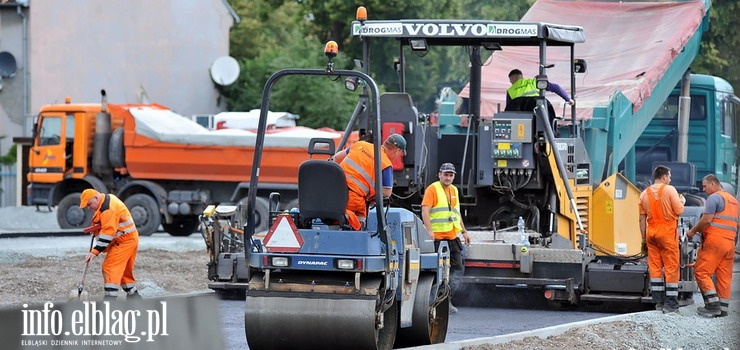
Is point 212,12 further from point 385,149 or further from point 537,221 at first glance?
point 385,149

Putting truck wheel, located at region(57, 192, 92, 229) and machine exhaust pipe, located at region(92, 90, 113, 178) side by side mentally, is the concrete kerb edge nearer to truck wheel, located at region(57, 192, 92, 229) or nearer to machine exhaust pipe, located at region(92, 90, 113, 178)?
machine exhaust pipe, located at region(92, 90, 113, 178)

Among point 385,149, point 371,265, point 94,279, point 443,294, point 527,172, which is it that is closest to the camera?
point 371,265

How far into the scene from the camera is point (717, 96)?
2200cm

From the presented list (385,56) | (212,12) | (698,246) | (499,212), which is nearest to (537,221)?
(499,212)

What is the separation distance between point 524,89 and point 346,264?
19.4ft

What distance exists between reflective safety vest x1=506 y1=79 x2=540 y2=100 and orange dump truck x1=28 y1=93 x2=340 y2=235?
10.8 metres

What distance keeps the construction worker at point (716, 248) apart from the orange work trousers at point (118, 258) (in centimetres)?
577

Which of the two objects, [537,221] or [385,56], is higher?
[385,56]

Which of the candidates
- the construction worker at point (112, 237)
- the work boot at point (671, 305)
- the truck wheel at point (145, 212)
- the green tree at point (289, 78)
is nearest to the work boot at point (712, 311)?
the work boot at point (671, 305)

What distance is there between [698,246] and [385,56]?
2550cm

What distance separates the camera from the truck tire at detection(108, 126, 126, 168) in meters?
26.0

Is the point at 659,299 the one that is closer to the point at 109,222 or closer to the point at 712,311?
the point at 712,311

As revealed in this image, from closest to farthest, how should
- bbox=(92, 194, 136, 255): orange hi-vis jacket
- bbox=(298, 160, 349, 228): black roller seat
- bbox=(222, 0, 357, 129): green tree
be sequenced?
bbox=(298, 160, 349, 228): black roller seat, bbox=(92, 194, 136, 255): orange hi-vis jacket, bbox=(222, 0, 357, 129): green tree

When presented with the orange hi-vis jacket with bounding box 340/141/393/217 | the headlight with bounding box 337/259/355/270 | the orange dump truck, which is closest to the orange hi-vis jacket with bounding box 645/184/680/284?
the orange hi-vis jacket with bounding box 340/141/393/217
